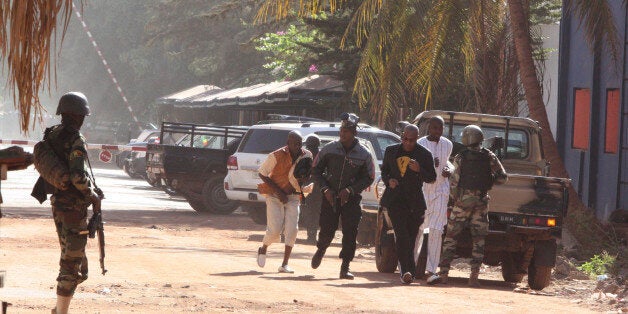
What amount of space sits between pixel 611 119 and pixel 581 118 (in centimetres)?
A: 177

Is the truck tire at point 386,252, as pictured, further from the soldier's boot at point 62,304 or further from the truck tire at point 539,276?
the soldier's boot at point 62,304

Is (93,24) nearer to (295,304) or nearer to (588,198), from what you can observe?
(588,198)

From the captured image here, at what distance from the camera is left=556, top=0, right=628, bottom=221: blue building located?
21219 millimetres

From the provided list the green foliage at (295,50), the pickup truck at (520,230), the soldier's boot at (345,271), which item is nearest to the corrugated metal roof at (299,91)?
the green foliage at (295,50)

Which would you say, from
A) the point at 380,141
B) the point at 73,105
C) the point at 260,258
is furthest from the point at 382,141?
the point at 73,105

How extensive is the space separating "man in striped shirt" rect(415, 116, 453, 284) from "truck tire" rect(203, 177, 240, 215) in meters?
11.7

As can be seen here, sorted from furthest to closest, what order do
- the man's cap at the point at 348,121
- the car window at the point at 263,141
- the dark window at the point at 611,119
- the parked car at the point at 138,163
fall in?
1. the parked car at the point at 138,163
2. the dark window at the point at 611,119
3. the car window at the point at 263,141
4. the man's cap at the point at 348,121

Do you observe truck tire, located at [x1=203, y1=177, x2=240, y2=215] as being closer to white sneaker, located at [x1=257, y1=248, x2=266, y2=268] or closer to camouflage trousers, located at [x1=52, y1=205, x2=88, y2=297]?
white sneaker, located at [x1=257, y1=248, x2=266, y2=268]

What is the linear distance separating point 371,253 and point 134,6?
47027 mm

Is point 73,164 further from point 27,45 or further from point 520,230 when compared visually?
point 520,230

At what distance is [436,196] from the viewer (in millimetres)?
13258

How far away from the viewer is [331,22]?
85.5 feet

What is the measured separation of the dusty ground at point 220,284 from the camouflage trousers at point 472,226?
39 centimetres

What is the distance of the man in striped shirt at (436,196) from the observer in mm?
13195
